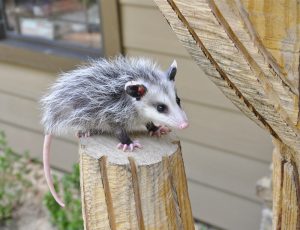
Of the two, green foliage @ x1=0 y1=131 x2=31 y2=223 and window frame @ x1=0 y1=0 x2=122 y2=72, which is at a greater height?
window frame @ x1=0 y1=0 x2=122 y2=72

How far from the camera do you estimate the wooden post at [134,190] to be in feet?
3.17

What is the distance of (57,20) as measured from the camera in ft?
11.9

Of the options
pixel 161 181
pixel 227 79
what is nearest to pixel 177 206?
pixel 161 181

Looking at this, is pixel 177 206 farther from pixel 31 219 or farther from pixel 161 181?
pixel 31 219

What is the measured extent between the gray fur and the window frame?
1.66 meters

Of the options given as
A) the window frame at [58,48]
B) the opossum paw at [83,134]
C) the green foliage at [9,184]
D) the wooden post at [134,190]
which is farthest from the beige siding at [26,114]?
the wooden post at [134,190]

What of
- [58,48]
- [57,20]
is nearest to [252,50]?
[58,48]

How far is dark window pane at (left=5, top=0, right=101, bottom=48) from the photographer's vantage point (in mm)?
3393

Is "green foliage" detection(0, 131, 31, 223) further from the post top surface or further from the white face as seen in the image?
the post top surface

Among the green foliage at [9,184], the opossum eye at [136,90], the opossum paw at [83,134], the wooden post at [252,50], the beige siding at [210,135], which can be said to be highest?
the wooden post at [252,50]

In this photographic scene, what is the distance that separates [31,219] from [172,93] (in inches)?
100

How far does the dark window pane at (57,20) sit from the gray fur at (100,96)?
1974mm

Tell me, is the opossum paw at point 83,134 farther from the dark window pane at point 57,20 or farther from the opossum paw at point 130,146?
the dark window pane at point 57,20

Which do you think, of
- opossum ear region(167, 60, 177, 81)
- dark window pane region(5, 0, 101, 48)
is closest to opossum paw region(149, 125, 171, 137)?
opossum ear region(167, 60, 177, 81)
